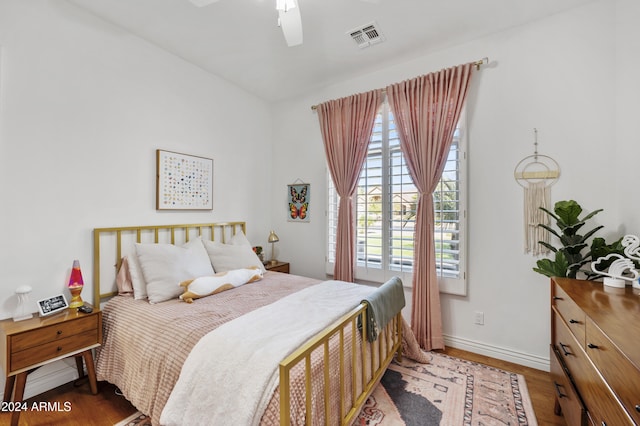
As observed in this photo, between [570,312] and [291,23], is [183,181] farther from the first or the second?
[570,312]

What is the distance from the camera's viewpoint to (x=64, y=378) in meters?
2.06

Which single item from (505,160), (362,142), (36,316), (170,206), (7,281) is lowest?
(36,316)

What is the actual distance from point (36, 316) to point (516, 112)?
12.8ft

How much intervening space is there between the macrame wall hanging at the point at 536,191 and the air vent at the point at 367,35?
5.11ft

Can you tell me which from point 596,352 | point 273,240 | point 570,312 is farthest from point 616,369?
point 273,240

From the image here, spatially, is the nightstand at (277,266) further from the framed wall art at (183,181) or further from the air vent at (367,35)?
the air vent at (367,35)

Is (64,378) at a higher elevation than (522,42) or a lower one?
lower

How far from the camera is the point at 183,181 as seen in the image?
2.79 m

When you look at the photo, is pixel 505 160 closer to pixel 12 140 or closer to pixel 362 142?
pixel 362 142

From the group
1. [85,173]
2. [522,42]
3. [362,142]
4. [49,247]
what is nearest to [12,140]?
[85,173]

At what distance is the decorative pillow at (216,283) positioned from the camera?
2074 mm

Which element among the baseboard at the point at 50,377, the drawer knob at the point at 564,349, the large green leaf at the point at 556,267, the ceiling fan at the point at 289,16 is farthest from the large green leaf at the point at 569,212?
the baseboard at the point at 50,377

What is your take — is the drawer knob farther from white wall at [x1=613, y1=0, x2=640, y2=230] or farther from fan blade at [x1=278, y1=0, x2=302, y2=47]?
fan blade at [x1=278, y1=0, x2=302, y2=47]

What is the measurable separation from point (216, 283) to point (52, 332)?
98 cm
